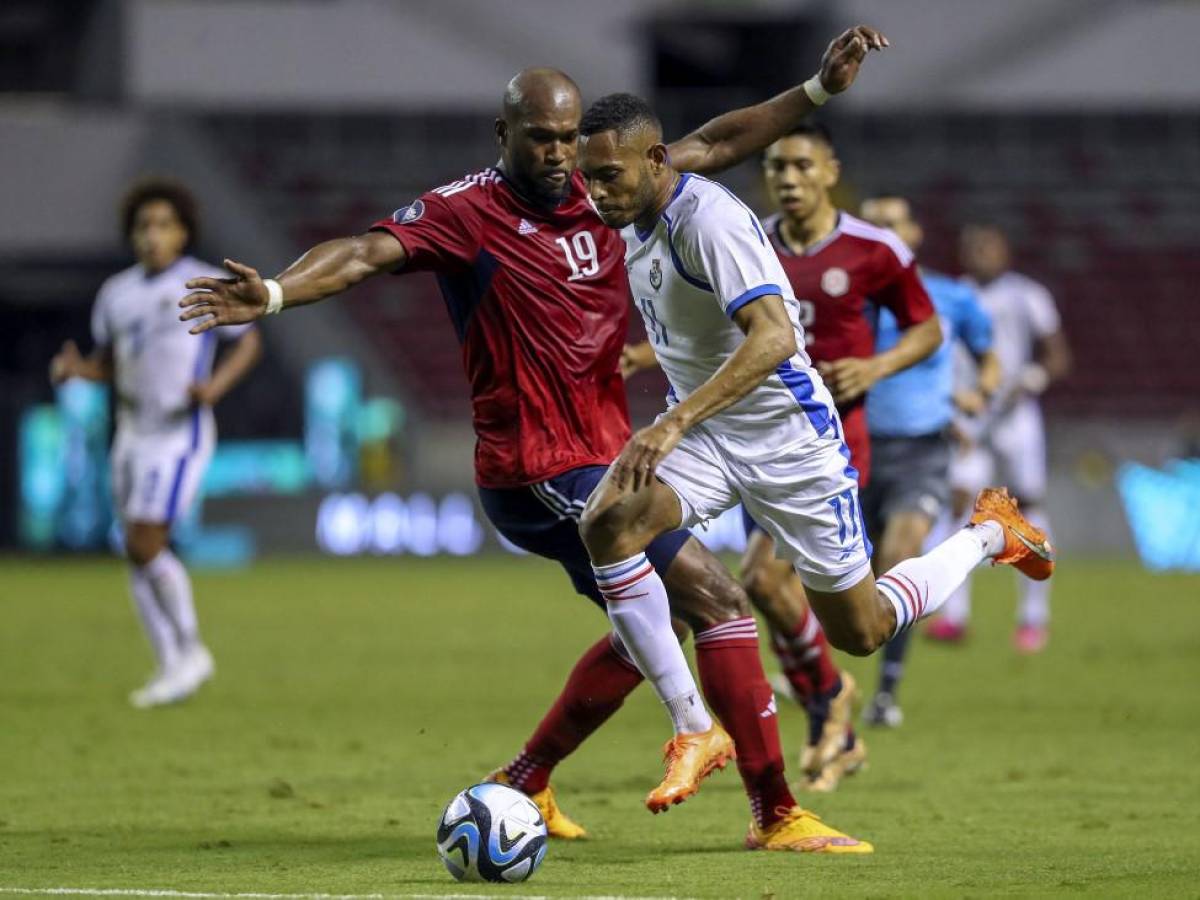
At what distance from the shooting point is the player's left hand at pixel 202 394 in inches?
468

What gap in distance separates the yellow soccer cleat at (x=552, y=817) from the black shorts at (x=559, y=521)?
2.30 feet

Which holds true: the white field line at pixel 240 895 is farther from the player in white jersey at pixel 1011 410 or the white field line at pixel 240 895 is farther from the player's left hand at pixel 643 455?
the player in white jersey at pixel 1011 410

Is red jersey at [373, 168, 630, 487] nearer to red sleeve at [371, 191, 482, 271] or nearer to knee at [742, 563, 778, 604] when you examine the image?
red sleeve at [371, 191, 482, 271]

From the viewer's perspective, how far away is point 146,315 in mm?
12109

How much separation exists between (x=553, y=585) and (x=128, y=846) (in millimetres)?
14925

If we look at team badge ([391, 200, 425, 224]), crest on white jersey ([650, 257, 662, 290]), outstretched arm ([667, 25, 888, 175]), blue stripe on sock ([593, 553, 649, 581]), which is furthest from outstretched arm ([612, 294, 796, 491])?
outstretched arm ([667, 25, 888, 175])

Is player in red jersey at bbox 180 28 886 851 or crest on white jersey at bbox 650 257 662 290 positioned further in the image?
player in red jersey at bbox 180 28 886 851

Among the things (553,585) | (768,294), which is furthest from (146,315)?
(553,585)

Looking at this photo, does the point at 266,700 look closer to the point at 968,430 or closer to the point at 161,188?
the point at 161,188

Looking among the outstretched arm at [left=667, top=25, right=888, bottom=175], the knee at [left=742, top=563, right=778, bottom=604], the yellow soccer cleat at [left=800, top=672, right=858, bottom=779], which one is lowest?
the yellow soccer cleat at [left=800, top=672, right=858, bottom=779]

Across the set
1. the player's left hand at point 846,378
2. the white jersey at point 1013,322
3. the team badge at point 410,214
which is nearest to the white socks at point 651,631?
the team badge at point 410,214

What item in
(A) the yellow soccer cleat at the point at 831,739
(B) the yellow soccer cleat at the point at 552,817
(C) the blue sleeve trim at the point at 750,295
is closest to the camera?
(C) the blue sleeve trim at the point at 750,295

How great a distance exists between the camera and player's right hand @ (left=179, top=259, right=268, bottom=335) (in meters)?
6.06

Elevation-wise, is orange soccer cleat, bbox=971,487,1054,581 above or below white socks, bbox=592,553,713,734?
above
